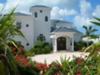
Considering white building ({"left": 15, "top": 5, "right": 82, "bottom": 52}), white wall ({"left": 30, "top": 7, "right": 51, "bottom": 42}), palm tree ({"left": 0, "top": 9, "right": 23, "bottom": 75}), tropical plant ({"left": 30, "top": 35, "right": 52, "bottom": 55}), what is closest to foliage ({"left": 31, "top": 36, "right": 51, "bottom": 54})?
tropical plant ({"left": 30, "top": 35, "right": 52, "bottom": 55})

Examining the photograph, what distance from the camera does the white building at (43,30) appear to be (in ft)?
229

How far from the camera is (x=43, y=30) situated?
71.6 m

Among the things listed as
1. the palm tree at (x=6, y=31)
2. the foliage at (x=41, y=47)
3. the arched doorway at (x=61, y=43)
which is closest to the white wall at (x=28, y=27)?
the foliage at (x=41, y=47)

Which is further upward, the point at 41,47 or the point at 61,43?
the point at 41,47

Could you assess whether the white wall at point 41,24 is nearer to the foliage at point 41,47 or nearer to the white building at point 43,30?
the white building at point 43,30

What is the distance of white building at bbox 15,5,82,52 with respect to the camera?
69688 mm

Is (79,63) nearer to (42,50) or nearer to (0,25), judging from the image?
(0,25)

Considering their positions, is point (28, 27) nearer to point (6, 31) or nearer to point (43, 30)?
point (43, 30)

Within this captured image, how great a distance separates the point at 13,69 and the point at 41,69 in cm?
977

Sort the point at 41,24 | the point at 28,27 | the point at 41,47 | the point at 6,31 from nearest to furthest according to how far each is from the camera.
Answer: the point at 6,31, the point at 41,47, the point at 28,27, the point at 41,24

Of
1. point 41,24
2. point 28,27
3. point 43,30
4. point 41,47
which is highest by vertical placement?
point 41,24

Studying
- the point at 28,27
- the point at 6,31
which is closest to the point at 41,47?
the point at 28,27

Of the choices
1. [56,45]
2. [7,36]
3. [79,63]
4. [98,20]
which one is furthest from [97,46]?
[56,45]

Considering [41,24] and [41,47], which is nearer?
[41,47]
